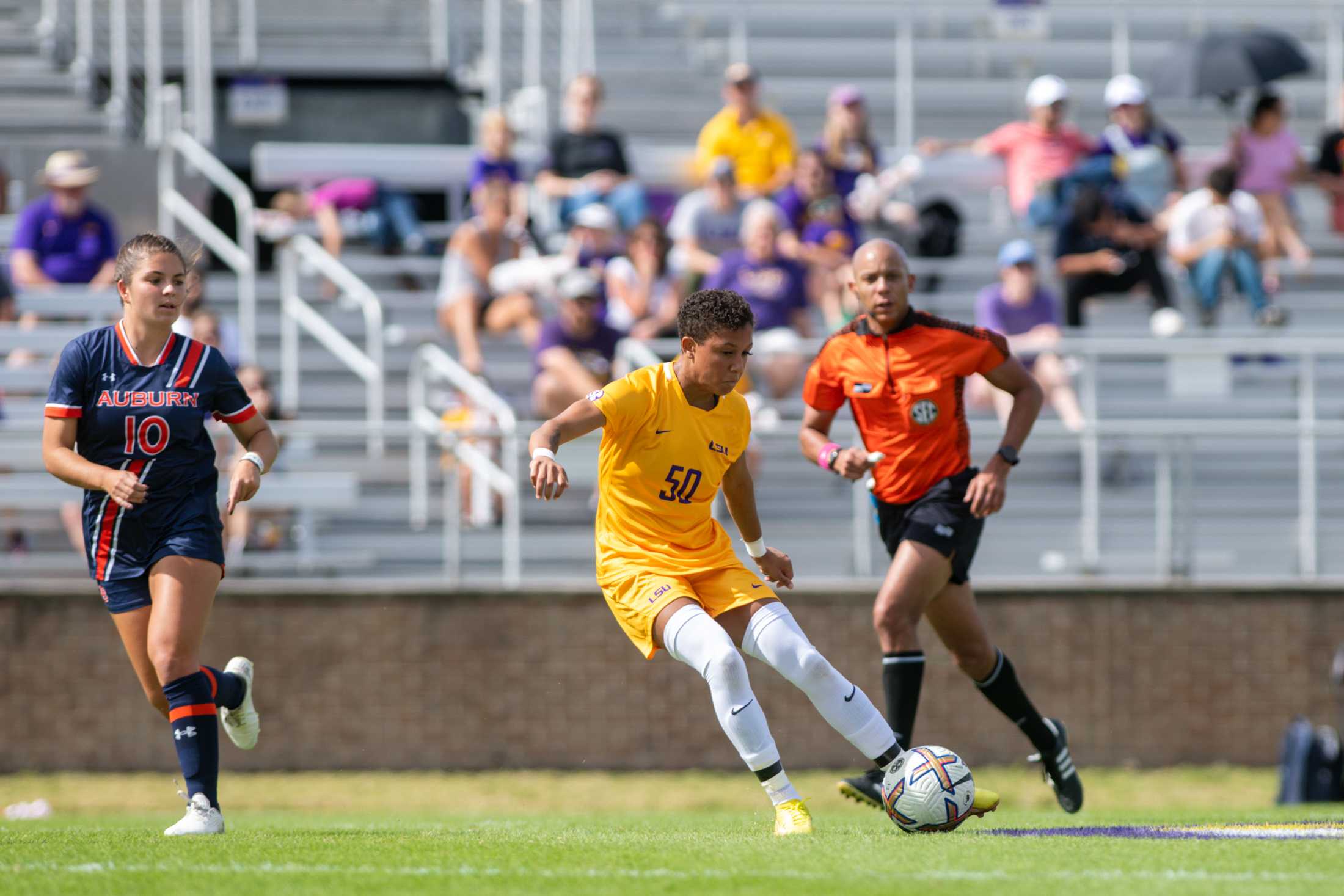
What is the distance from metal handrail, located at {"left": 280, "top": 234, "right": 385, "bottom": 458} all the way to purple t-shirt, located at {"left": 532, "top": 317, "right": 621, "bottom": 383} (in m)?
1.38

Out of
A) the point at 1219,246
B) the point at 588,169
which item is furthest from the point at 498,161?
the point at 1219,246

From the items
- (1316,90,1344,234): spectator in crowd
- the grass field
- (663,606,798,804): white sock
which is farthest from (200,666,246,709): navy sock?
(1316,90,1344,234): spectator in crowd

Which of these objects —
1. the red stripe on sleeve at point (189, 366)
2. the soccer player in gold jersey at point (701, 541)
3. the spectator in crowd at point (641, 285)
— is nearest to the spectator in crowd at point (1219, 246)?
the spectator in crowd at point (641, 285)

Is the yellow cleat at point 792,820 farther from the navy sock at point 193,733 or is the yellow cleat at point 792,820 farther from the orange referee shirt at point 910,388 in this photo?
the navy sock at point 193,733

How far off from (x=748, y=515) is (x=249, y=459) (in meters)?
2.07

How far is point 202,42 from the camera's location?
57.4 ft

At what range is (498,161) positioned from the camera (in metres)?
15.7

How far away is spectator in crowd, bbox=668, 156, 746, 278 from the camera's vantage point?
15.1m

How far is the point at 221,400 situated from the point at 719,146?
9.46m

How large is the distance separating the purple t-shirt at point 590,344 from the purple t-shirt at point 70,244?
383 centimetres

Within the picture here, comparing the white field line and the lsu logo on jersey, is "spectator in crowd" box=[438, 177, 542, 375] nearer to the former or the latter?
the lsu logo on jersey

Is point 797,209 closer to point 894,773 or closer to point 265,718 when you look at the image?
point 265,718

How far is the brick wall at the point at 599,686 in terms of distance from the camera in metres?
12.2

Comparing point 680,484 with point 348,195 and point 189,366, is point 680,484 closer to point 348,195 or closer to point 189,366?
point 189,366
